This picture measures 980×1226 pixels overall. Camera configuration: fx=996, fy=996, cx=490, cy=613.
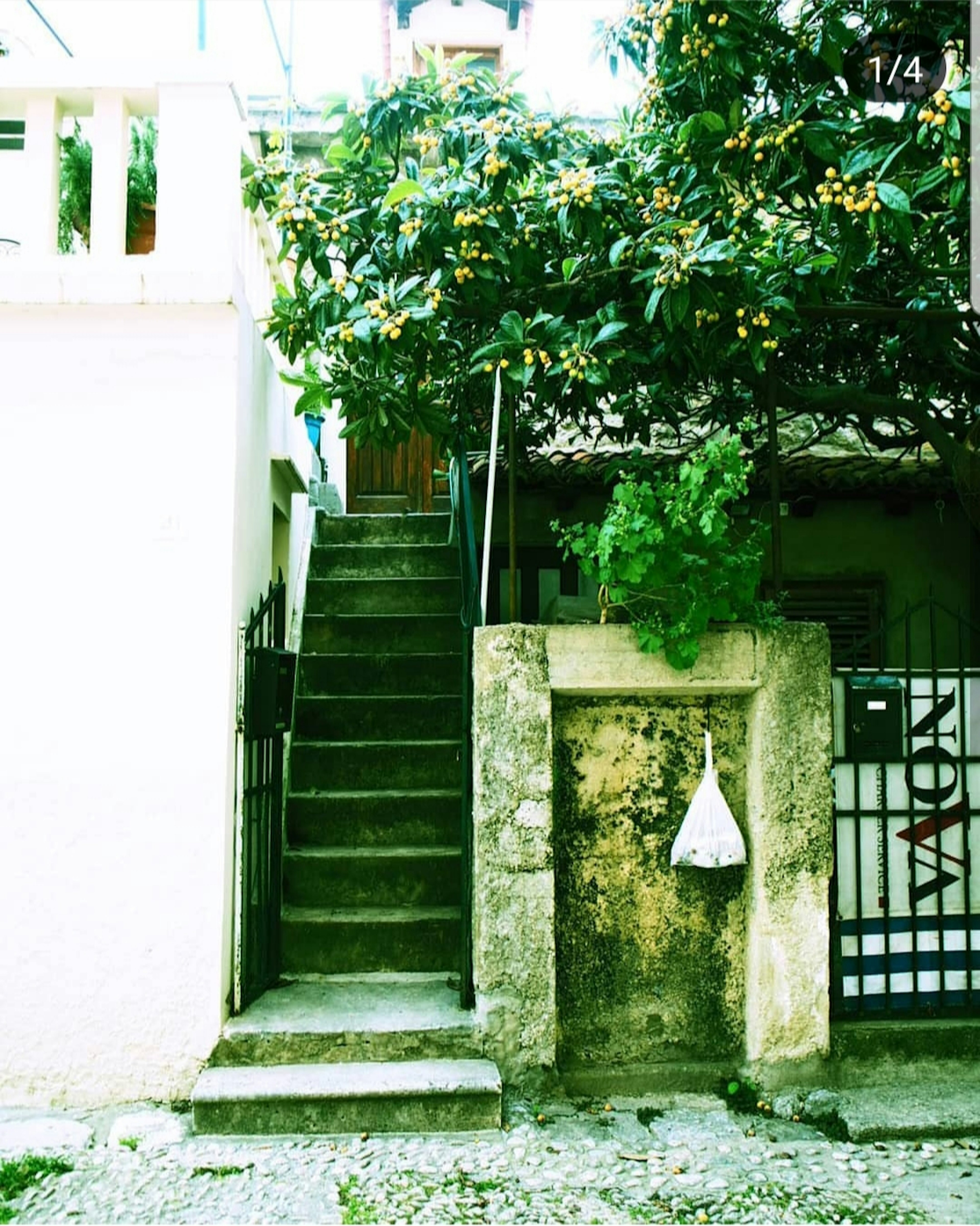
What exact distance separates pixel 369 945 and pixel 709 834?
6.24 feet

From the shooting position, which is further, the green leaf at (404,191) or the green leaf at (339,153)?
the green leaf at (339,153)

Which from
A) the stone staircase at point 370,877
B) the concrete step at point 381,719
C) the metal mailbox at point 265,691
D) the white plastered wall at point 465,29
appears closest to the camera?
the stone staircase at point 370,877

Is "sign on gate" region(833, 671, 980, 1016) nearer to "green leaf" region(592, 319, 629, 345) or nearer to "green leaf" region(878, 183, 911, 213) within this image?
"green leaf" region(592, 319, 629, 345)

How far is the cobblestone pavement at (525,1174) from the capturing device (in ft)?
11.7

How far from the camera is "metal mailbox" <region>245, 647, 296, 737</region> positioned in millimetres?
4664

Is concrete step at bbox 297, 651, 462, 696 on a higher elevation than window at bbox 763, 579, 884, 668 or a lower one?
lower

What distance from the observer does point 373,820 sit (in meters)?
5.72

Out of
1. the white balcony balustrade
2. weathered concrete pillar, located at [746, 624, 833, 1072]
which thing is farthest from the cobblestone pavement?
the white balcony balustrade

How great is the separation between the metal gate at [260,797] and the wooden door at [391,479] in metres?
5.06

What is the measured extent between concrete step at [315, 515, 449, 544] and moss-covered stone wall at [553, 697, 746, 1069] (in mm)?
3263

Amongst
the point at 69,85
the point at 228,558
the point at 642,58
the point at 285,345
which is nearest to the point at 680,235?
the point at 642,58

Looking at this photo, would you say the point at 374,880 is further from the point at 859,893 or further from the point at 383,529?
the point at 383,529

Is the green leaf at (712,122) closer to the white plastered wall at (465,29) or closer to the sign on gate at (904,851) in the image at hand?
the sign on gate at (904,851)
